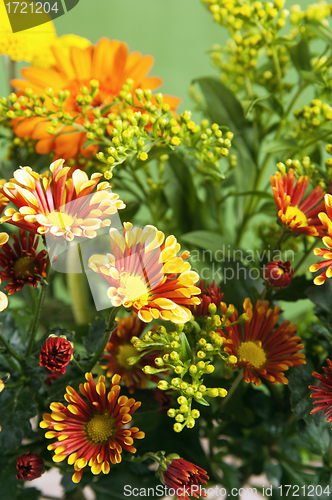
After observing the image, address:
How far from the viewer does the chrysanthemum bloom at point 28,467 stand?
289 millimetres

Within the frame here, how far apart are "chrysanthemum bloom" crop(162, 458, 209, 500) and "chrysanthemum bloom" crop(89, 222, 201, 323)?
10cm

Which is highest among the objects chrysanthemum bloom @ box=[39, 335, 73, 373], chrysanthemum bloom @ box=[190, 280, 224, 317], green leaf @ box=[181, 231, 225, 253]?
chrysanthemum bloom @ box=[39, 335, 73, 373]

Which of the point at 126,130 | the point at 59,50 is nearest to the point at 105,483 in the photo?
the point at 126,130

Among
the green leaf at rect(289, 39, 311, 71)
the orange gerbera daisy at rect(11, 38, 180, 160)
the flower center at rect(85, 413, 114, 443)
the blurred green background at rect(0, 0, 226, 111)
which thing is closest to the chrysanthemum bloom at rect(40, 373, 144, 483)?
the flower center at rect(85, 413, 114, 443)

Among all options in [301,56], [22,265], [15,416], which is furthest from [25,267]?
[301,56]

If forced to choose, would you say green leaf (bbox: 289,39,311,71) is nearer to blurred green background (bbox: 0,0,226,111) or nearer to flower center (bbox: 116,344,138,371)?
flower center (bbox: 116,344,138,371)

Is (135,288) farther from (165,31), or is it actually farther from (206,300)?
(165,31)

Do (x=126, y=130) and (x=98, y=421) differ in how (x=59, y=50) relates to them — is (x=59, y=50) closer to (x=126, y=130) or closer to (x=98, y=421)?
(x=126, y=130)

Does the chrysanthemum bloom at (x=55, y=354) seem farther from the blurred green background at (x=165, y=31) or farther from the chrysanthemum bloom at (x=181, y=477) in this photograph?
the blurred green background at (x=165, y=31)

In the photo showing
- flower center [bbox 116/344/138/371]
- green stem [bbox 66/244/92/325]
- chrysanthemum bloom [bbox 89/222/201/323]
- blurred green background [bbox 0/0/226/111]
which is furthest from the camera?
blurred green background [bbox 0/0/226/111]

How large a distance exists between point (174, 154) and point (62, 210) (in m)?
0.19

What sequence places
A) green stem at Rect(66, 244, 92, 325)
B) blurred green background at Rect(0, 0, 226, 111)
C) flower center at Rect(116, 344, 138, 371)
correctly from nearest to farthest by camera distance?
1. flower center at Rect(116, 344, 138, 371)
2. green stem at Rect(66, 244, 92, 325)
3. blurred green background at Rect(0, 0, 226, 111)

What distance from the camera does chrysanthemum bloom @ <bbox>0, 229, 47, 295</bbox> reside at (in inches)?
11.1

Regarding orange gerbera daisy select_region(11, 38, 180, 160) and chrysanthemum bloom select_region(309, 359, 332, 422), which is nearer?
chrysanthemum bloom select_region(309, 359, 332, 422)
